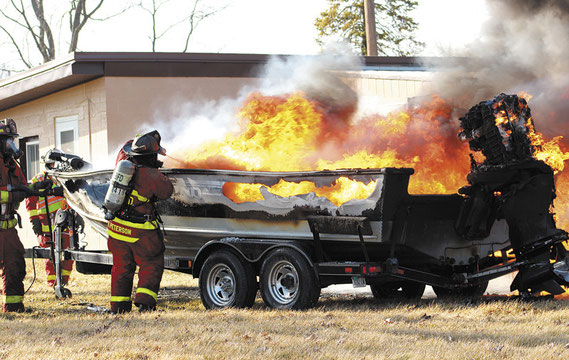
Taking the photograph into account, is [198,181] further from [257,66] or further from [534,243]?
[257,66]

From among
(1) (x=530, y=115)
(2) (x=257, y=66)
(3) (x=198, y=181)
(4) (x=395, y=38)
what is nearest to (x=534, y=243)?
(1) (x=530, y=115)

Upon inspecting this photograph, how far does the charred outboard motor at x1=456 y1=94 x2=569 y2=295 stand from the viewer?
26.0 feet

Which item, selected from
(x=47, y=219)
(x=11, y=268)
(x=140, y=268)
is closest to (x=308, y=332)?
(x=140, y=268)

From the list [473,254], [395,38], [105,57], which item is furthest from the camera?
[395,38]

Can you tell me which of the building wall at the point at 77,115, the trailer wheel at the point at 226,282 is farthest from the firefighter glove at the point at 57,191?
the building wall at the point at 77,115

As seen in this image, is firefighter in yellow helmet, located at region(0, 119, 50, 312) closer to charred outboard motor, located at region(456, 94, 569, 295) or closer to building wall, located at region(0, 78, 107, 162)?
charred outboard motor, located at region(456, 94, 569, 295)

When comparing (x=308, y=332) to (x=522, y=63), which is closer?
(x=308, y=332)

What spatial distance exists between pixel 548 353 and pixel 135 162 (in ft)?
15.7

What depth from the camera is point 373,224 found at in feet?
25.2

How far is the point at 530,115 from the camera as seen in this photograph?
8094 mm

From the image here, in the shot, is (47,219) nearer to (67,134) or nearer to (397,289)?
(67,134)

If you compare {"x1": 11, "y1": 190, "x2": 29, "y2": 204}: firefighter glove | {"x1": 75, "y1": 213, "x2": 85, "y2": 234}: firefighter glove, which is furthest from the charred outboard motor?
{"x1": 75, "y1": 213, "x2": 85, "y2": 234}: firefighter glove

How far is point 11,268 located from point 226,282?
2412mm

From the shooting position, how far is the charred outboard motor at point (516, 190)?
7.91m
